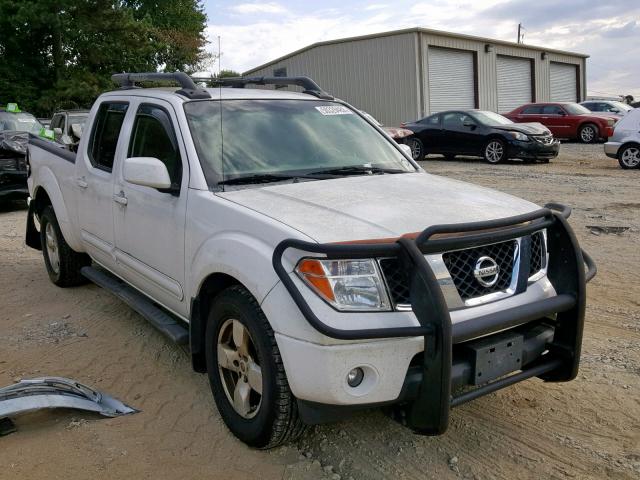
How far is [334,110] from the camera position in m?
4.59

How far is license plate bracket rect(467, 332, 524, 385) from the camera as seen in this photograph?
112 inches

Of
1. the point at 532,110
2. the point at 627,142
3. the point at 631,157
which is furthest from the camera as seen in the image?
the point at 532,110

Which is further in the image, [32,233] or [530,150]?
[530,150]

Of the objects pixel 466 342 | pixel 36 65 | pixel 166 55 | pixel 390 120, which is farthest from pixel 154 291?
pixel 166 55

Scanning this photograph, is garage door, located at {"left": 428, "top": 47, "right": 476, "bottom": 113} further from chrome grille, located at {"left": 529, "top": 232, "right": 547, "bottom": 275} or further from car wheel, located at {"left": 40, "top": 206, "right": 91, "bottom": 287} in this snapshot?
chrome grille, located at {"left": 529, "top": 232, "right": 547, "bottom": 275}

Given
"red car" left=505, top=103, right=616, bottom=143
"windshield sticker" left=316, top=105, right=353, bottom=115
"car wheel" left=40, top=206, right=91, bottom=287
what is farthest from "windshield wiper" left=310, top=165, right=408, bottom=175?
"red car" left=505, top=103, right=616, bottom=143

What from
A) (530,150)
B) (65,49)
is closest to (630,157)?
(530,150)

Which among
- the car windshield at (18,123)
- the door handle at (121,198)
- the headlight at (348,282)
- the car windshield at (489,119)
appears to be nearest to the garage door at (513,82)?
the car windshield at (489,119)

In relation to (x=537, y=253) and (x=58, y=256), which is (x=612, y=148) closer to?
(x=58, y=256)

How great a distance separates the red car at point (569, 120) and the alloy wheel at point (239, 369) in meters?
21.8

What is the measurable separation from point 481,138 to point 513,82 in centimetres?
1864

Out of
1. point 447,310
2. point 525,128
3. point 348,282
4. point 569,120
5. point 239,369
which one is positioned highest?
point 569,120

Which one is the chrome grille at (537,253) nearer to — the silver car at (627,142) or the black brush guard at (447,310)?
the black brush guard at (447,310)

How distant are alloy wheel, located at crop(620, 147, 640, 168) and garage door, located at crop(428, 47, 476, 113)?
14.9 meters
